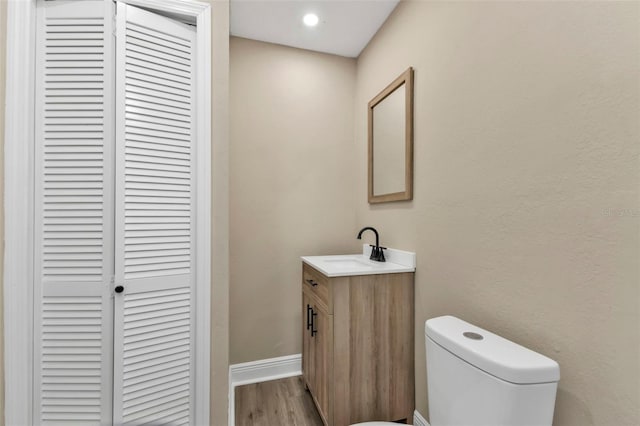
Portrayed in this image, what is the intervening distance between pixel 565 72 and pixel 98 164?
5.79 feet

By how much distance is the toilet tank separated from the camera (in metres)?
0.80

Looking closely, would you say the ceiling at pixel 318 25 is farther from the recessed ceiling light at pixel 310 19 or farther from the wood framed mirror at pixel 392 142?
the wood framed mirror at pixel 392 142

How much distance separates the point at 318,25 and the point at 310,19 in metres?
0.08

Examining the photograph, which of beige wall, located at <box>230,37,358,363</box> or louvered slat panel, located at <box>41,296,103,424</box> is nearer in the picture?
louvered slat panel, located at <box>41,296,103,424</box>

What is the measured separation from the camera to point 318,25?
1950 mm

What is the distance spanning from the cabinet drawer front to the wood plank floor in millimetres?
734

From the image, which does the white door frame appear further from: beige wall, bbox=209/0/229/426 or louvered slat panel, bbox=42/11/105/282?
beige wall, bbox=209/0/229/426

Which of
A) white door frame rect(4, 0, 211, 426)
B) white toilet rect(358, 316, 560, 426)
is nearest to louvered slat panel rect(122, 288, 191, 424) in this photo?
white door frame rect(4, 0, 211, 426)

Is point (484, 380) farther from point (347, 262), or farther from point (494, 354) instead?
point (347, 262)

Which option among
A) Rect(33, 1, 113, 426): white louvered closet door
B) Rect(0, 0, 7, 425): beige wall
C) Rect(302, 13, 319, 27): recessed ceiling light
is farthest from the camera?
Rect(302, 13, 319, 27): recessed ceiling light

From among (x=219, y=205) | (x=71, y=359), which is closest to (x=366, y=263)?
(x=219, y=205)

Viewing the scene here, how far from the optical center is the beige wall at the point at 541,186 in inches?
29.9

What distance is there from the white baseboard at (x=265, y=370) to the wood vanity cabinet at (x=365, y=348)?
596 mm

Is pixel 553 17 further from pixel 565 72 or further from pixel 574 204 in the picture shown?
pixel 574 204
